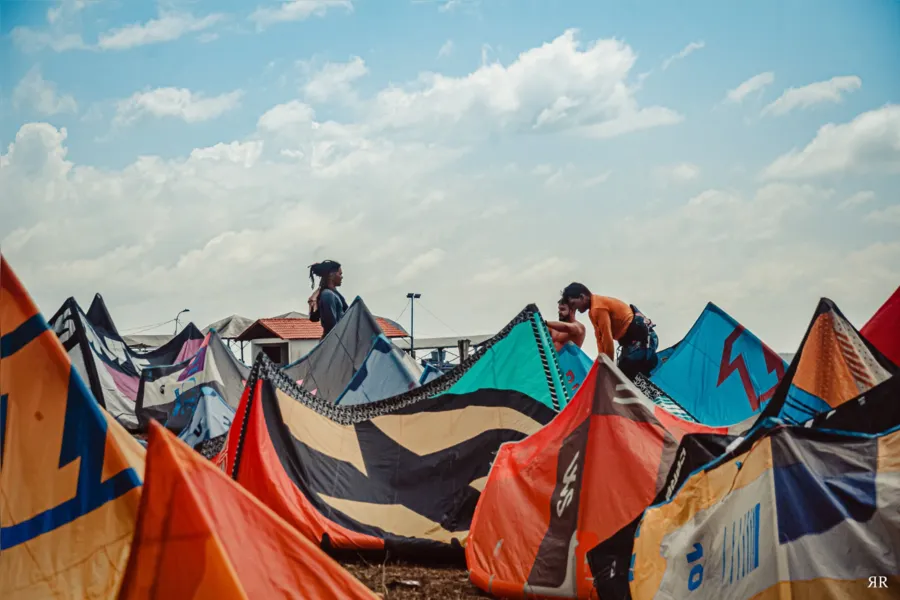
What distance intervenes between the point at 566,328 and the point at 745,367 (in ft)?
10.1

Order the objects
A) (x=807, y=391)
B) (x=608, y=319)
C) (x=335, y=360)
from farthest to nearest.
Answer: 1. (x=335, y=360)
2. (x=608, y=319)
3. (x=807, y=391)

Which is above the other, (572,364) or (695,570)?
(572,364)

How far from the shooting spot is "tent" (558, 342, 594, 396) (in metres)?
9.42

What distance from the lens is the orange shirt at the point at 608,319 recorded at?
7.66 m

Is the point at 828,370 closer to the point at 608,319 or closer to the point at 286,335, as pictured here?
the point at 608,319

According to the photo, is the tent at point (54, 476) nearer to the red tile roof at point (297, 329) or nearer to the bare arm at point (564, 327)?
the bare arm at point (564, 327)

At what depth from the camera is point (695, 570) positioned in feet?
11.4

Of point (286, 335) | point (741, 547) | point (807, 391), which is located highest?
point (286, 335)

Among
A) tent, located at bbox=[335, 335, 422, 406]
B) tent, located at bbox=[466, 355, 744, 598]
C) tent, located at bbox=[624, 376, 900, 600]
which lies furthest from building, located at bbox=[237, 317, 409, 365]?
tent, located at bbox=[624, 376, 900, 600]

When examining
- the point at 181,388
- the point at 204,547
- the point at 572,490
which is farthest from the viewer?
the point at 181,388

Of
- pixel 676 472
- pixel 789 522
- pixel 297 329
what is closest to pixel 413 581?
pixel 676 472

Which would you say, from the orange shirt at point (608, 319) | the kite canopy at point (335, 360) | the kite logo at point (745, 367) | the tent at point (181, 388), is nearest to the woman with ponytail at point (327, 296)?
the kite canopy at point (335, 360)

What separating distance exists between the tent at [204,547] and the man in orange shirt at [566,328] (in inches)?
230

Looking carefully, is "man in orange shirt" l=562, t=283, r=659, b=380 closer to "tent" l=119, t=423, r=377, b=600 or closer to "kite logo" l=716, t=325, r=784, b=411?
"kite logo" l=716, t=325, r=784, b=411
